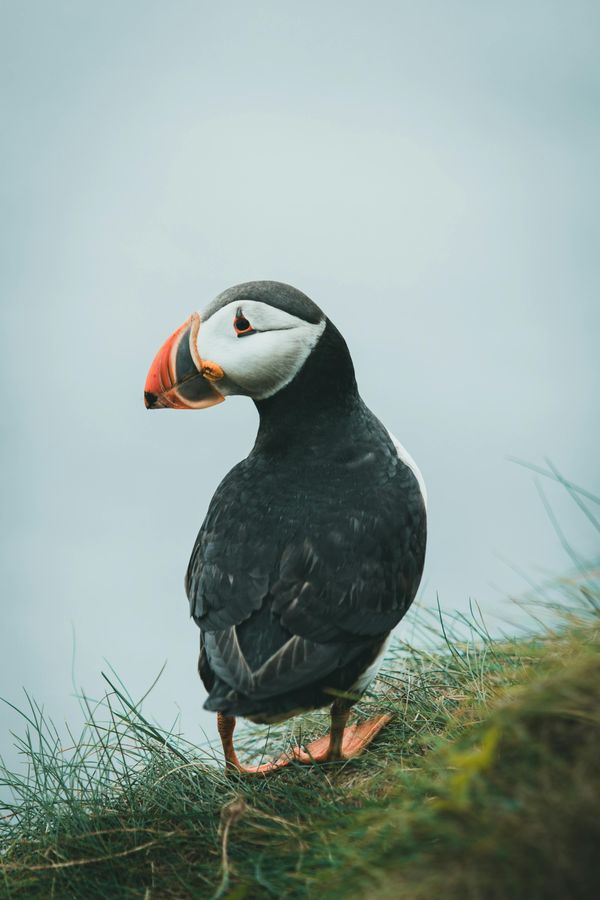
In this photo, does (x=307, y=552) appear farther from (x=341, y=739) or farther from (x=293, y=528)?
(x=341, y=739)

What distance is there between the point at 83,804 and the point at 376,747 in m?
0.93

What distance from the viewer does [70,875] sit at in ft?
7.84

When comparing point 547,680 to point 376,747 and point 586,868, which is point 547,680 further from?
point 376,747

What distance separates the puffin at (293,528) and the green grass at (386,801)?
234 mm

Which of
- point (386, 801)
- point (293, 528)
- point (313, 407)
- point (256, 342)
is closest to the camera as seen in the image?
point (386, 801)

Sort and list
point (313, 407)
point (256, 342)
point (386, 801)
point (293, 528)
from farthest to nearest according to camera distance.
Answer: point (313, 407)
point (256, 342)
point (293, 528)
point (386, 801)

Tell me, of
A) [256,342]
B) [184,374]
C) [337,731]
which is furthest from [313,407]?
[337,731]

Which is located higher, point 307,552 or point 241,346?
point 241,346

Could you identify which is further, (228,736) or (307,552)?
(228,736)

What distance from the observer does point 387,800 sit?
2250 millimetres

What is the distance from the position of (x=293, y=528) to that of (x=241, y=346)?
613 mm

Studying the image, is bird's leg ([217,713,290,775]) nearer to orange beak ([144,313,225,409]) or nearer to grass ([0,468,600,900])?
grass ([0,468,600,900])

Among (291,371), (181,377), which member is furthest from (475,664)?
(181,377)

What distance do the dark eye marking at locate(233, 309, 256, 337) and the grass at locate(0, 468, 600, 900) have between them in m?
1.18
